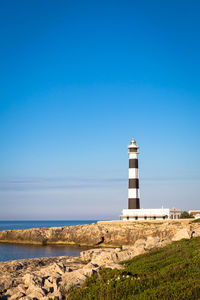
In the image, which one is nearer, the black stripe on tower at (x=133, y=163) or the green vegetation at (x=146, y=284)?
the green vegetation at (x=146, y=284)

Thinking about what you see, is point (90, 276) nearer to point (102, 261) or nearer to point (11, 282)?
point (11, 282)

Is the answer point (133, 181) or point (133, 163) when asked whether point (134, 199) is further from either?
point (133, 163)

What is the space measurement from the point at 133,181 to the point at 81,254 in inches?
922

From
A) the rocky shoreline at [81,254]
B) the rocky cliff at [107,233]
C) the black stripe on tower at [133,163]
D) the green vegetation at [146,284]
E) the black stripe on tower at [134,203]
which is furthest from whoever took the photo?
the black stripe on tower at [133,163]

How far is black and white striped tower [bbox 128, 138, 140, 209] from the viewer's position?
48.7m

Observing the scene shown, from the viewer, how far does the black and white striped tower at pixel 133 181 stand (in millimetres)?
48719

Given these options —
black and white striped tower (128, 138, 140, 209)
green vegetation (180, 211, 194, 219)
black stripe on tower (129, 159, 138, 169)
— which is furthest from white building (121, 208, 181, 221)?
black stripe on tower (129, 159, 138, 169)

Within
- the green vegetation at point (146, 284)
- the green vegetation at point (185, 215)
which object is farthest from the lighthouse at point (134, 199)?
the green vegetation at point (146, 284)

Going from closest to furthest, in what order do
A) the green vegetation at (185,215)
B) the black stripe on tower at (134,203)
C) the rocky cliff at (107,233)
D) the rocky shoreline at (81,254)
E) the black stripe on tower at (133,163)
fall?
the rocky shoreline at (81,254) → the rocky cliff at (107,233) → the black stripe on tower at (134,203) → the black stripe on tower at (133,163) → the green vegetation at (185,215)

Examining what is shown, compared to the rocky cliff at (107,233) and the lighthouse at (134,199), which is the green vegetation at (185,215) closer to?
the lighthouse at (134,199)

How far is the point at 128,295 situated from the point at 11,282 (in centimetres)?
736

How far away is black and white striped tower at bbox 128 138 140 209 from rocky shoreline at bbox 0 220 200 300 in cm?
307

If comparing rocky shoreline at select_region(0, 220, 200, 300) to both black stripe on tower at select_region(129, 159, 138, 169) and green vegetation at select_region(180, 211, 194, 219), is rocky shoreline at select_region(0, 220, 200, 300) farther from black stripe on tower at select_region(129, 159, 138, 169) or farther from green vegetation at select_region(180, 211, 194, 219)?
black stripe on tower at select_region(129, 159, 138, 169)

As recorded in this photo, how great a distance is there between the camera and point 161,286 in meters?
10.3
